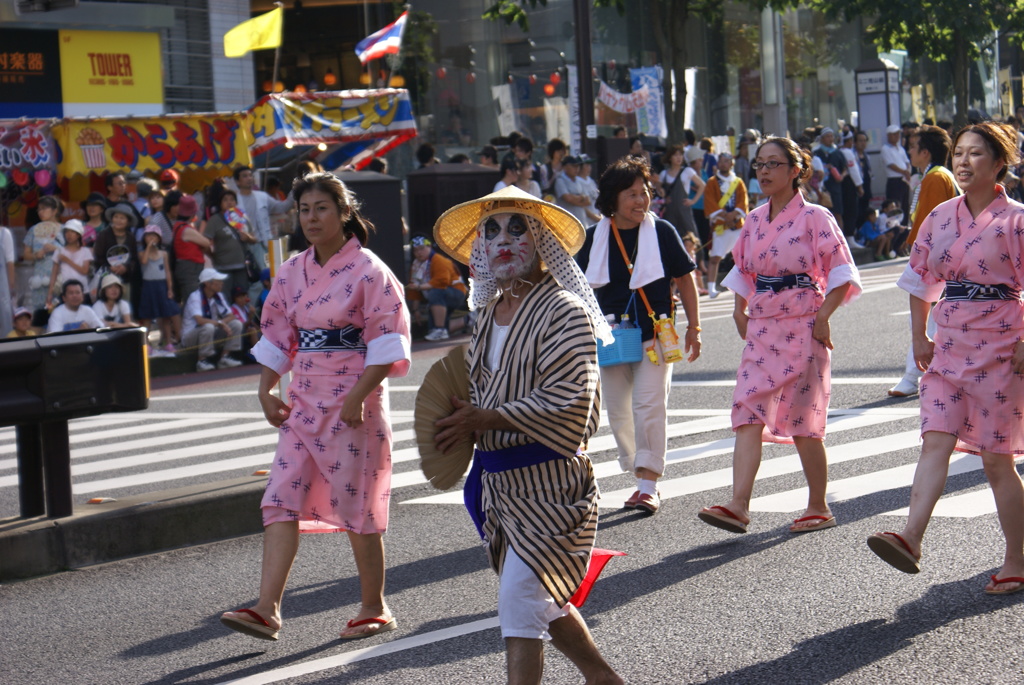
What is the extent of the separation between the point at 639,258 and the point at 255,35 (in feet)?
37.2

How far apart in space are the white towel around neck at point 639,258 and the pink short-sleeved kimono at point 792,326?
68cm

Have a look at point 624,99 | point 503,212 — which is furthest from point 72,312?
point 624,99

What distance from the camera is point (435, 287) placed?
16297 millimetres

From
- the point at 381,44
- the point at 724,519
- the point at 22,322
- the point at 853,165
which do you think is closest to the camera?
the point at 724,519

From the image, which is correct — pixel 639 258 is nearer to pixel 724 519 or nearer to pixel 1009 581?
pixel 724 519

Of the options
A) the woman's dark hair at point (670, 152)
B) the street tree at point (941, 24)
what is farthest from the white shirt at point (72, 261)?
the street tree at point (941, 24)

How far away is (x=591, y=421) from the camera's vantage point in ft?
13.1

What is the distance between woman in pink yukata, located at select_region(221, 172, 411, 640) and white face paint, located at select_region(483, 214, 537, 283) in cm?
124

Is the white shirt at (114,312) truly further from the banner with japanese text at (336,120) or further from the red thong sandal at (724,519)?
the red thong sandal at (724,519)

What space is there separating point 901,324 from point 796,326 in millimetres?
8490

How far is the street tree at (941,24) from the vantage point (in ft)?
101

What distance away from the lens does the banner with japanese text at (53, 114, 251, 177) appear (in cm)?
1554

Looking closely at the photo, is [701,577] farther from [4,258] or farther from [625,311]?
[4,258]

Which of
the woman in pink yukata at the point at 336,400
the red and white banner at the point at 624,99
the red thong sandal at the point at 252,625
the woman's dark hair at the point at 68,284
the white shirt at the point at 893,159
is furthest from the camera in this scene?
the red and white banner at the point at 624,99
